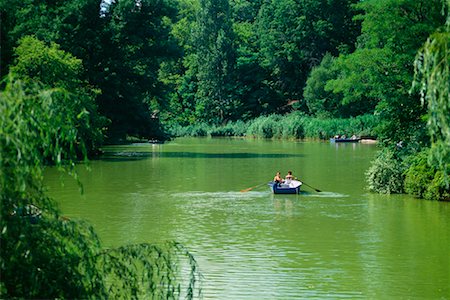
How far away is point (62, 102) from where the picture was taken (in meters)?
8.23

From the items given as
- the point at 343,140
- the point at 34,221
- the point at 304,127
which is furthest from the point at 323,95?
the point at 34,221

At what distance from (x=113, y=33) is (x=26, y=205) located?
48.8 meters

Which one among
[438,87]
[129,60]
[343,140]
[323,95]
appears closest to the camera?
[438,87]

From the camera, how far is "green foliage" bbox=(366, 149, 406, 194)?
28500 mm

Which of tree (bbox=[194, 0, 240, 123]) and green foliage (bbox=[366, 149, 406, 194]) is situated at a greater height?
tree (bbox=[194, 0, 240, 123])

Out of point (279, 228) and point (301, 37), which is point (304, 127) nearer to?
point (301, 37)

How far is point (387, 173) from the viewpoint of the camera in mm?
29016

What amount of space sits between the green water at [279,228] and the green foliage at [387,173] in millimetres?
836

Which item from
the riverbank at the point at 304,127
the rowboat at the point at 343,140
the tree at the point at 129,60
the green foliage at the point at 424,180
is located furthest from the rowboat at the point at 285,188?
the rowboat at the point at 343,140

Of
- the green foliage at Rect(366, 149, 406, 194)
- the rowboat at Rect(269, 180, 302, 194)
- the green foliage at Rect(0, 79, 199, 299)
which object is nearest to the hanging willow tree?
the green foliage at Rect(0, 79, 199, 299)

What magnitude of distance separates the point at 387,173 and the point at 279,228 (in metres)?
8.45

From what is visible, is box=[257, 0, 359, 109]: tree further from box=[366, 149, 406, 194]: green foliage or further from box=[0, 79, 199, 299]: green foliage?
box=[0, 79, 199, 299]: green foliage

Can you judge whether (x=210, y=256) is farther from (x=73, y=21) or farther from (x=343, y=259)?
(x=73, y=21)

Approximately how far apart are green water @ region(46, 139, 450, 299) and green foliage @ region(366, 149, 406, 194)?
836mm
